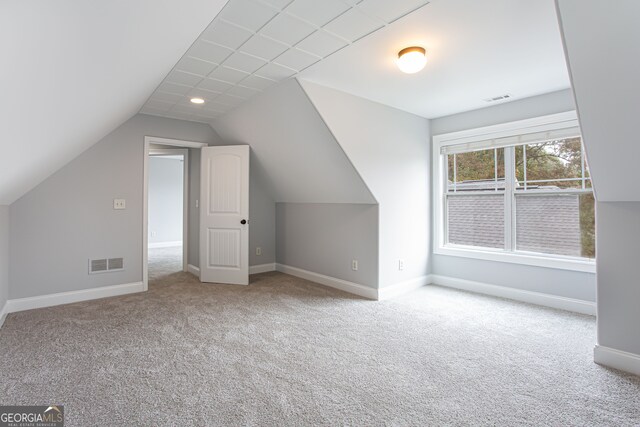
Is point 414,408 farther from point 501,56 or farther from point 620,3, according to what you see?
point 501,56

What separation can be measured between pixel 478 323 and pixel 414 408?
64.7 inches

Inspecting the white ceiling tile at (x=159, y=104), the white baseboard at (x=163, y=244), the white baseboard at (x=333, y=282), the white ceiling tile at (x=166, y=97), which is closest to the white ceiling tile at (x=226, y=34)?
the white ceiling tile at (x=166, y=97)

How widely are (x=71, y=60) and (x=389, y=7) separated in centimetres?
175

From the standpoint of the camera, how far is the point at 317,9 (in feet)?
6.49

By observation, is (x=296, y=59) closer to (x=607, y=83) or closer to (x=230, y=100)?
(x=230, y=100)

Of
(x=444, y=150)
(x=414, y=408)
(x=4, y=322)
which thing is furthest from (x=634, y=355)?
(x=4, y=322)

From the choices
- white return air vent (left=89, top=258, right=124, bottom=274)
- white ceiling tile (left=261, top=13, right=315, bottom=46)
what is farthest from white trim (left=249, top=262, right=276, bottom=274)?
white ceiling tile (left=261, top=13, right=315, bottom=46)

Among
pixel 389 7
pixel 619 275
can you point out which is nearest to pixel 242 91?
pixel 389 7

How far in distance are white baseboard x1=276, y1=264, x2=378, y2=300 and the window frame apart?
4.36ft

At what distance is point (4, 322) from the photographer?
9.95 feet

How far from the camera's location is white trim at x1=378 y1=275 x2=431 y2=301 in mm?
3901

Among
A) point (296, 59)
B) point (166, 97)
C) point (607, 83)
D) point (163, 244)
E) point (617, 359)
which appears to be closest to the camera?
point (607, 83)

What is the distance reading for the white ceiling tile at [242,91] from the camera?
11.0 feet

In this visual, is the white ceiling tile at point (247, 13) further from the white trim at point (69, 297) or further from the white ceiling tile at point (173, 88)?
the white trim at point (69, 297)
